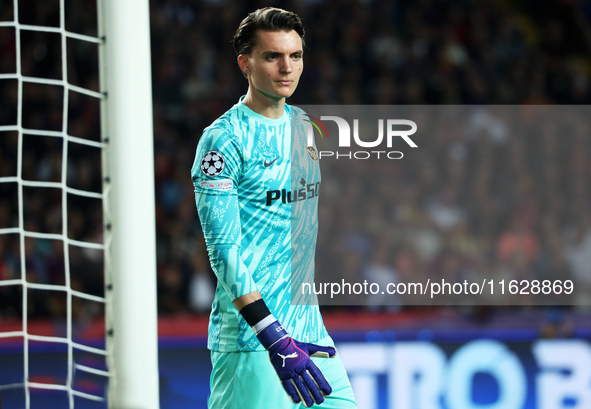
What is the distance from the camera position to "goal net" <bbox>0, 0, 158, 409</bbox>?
218 cm

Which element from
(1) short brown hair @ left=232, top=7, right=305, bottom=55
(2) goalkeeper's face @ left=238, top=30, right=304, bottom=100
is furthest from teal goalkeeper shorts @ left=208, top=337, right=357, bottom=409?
(1) short brown hair @ left=232, top=7, right=305, bottom=55

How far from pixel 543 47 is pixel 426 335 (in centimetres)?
442

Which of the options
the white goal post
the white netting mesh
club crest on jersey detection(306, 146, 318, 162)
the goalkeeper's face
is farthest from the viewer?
the white netting mesh

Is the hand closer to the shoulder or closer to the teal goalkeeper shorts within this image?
the teal goalkeeper shorts

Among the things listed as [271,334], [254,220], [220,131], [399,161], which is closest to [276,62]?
[220,131]

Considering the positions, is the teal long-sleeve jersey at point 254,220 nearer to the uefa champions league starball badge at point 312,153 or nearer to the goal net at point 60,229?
the uefa champions league starball badge at point 312,153

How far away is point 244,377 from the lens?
7.77 feet

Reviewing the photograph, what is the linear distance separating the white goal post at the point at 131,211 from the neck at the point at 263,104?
0.40 m

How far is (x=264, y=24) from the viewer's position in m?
2.44

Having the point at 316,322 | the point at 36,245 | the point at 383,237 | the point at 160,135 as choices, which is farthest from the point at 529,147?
the point at 316,322

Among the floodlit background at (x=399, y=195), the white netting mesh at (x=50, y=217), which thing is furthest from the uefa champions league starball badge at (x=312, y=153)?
the floodlit background at (x=399, y=195)

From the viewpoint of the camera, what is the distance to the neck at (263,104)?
2484 mm

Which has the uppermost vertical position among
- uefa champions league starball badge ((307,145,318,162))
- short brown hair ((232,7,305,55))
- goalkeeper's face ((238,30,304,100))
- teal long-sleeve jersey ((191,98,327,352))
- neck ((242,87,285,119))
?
short brown hair ((232,7,305,55))

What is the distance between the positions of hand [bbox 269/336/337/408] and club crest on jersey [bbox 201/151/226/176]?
1.67 ft
